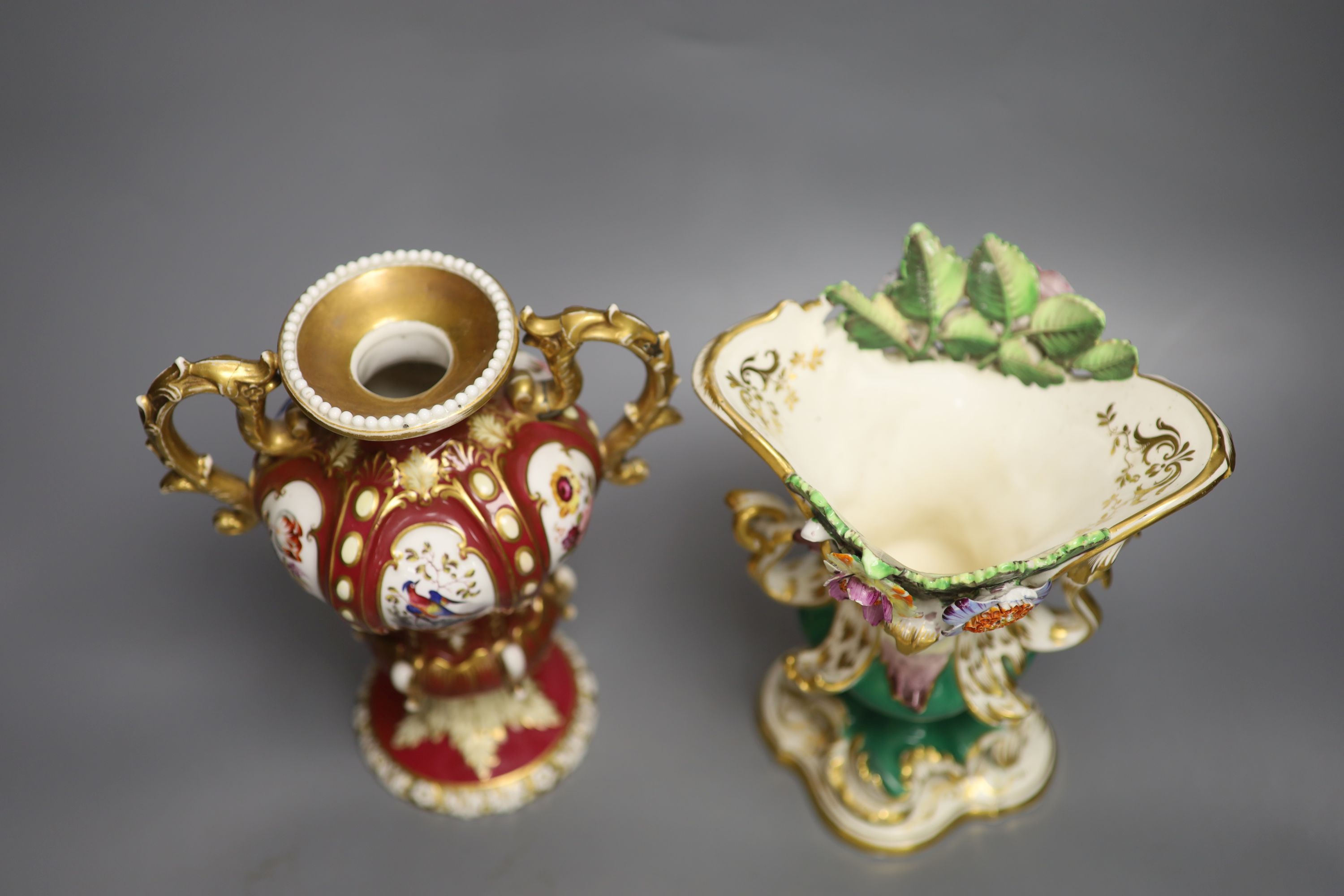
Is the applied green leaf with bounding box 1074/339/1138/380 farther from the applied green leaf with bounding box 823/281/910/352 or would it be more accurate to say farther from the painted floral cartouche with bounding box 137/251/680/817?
the painted floral cartouche with bounding box 137/251/680/817

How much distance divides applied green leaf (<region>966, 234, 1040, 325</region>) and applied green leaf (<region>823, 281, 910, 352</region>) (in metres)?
0.12

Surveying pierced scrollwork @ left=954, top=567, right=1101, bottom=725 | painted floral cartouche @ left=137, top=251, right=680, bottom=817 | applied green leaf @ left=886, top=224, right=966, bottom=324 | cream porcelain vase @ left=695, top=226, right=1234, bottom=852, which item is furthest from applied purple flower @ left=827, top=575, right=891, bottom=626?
applied green leaf @ left=886, top=224, right=966, bottom=324

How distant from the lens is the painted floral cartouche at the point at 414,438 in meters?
1.50

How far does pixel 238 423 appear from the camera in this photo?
1.60m

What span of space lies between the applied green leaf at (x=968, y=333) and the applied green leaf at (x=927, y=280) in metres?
0.02

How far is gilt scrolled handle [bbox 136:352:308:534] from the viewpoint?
147 cm

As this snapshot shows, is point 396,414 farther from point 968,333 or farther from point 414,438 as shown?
point 968,333

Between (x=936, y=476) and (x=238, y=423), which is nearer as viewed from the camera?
(x=238, y=423)

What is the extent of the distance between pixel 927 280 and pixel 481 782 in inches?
43.0

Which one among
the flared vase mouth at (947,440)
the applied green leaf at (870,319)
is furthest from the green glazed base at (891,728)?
the applied green leaf at (870,319)

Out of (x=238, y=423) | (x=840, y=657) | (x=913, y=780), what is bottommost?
(x=913, y=780)

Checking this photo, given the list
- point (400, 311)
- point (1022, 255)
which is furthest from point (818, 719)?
point (400, 311)

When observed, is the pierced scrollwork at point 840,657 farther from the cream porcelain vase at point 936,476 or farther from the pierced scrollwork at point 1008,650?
the pierced scrollwork at point 1008,650

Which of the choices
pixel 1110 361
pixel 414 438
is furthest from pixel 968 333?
pixel 414 438
